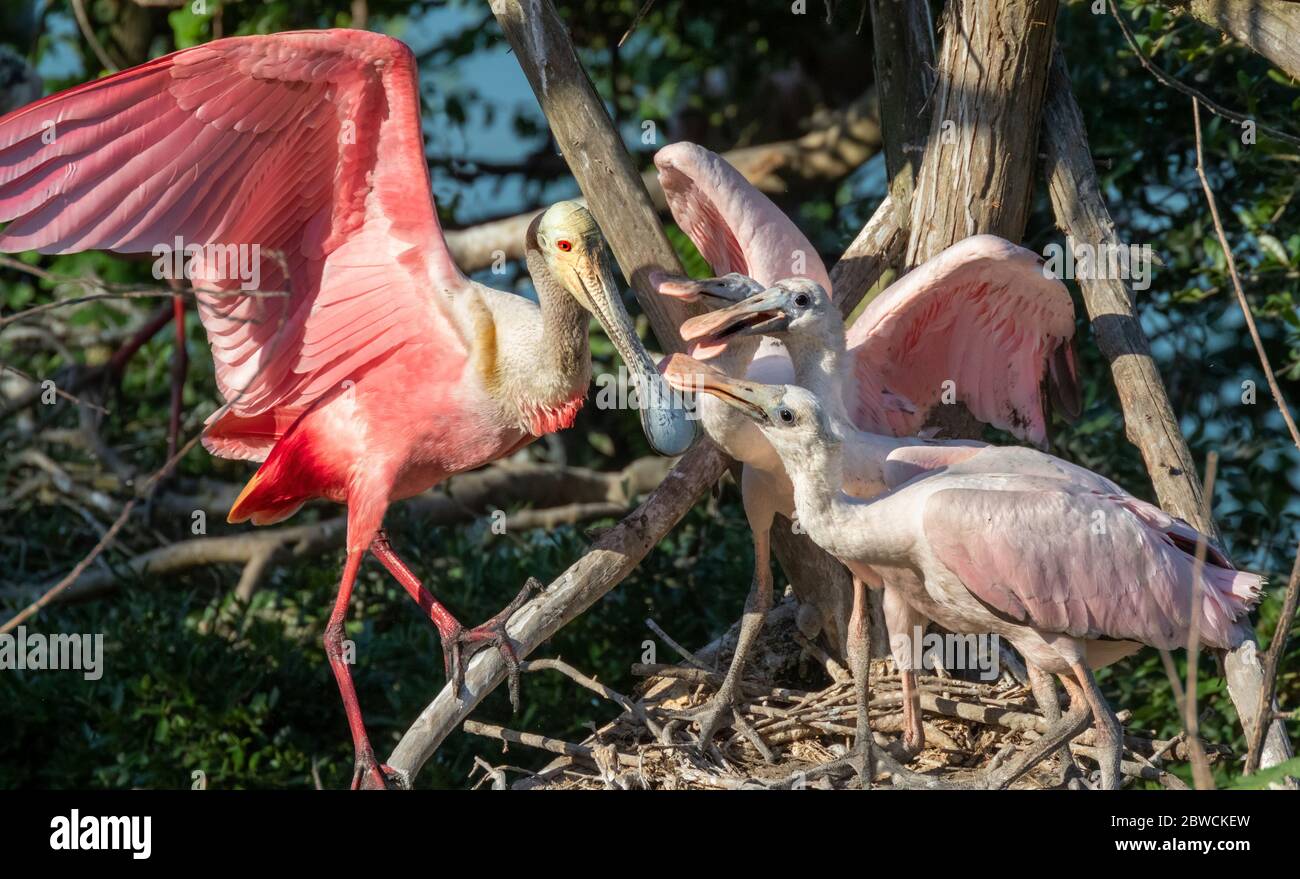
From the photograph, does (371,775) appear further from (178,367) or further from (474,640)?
(178,367)

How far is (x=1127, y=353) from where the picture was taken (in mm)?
5684

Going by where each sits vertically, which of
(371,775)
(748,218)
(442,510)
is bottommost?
(371,775)

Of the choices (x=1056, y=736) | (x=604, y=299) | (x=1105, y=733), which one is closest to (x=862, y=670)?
(x=1056, y=736)

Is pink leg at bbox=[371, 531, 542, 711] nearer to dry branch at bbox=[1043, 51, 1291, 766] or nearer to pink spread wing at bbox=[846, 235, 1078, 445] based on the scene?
pink spread wing at bbox=[846, 235, 1078, 445]

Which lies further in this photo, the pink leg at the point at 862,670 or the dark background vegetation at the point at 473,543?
the dark background vegetation at the point at 473,543

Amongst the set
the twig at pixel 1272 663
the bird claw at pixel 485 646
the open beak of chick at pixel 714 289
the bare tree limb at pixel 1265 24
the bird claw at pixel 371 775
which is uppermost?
the bare tree limb at pixel 1265 24

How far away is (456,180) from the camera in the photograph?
8.79 metres

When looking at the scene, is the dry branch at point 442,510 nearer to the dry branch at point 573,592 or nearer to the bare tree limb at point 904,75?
the dry branch at point 573,592

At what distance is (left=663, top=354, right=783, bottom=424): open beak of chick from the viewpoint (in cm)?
499

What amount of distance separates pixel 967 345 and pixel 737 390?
4.21 feet

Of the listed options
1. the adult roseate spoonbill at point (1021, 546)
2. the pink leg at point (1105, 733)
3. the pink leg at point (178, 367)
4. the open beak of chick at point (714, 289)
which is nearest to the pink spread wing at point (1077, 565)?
the adult roseate spoonbill at point (1021, 546)

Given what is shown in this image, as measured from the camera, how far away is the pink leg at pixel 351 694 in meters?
5.29

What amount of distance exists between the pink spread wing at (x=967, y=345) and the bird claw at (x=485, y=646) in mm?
1354
